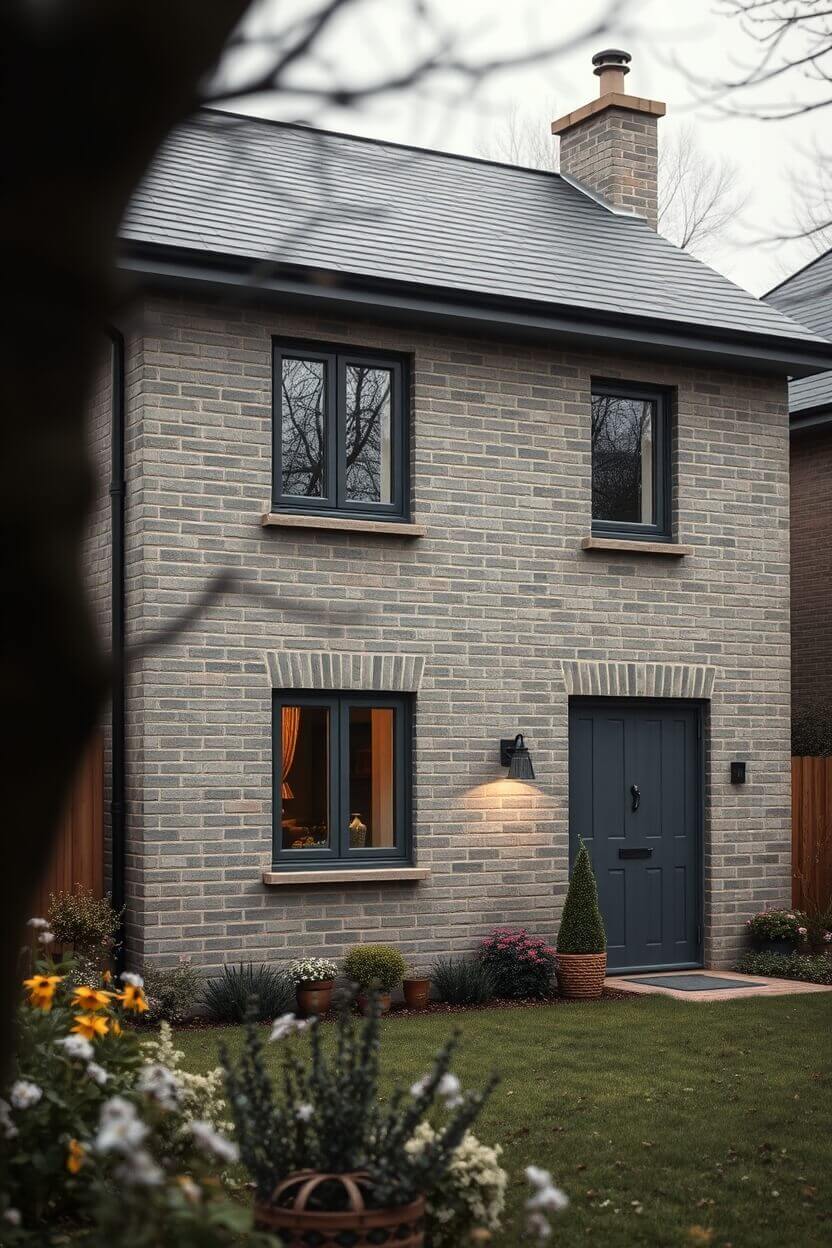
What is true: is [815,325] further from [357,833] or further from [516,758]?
[357,833]

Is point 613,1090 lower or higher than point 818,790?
lower

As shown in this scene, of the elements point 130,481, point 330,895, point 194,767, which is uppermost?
point 130,481

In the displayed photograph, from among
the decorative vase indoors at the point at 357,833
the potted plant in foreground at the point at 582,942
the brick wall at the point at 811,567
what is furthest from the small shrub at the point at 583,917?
the brick wall at the point at 811,567

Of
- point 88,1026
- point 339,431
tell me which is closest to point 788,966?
point 339,431

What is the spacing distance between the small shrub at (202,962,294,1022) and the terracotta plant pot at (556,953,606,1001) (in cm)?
236

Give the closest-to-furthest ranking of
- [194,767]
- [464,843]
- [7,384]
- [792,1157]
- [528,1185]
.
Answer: [7,384], [528,1185], [792,1157], [194,767], [464,843]

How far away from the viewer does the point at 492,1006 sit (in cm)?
1197

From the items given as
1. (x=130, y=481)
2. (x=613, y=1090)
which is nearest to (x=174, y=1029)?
(x=613, y=1090)

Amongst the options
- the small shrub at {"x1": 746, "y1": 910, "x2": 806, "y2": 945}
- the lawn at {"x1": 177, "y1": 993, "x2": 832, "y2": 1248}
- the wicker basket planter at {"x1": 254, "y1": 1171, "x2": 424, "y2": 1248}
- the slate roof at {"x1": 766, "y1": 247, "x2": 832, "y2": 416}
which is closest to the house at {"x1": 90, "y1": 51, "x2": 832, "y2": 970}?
the small shrub at {"x1": 746, "y1": 910, "x2": 806, "y2": 945}

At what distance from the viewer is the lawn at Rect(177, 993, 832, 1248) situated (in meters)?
6.09

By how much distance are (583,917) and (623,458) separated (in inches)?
172

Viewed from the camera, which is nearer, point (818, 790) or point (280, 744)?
point (280, 744)

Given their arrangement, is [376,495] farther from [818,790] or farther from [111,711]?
[818,790]

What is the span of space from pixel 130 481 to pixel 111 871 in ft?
10.2
